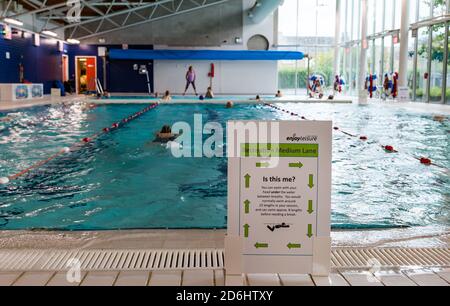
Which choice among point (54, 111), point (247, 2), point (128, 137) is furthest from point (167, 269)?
point (247, 2)

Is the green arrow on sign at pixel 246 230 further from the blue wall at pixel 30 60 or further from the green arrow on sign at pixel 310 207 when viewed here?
the blue wall at pixel 30 60

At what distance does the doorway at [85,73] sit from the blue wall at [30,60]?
6.19 feet

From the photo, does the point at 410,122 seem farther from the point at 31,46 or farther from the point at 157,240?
the point at 31,46

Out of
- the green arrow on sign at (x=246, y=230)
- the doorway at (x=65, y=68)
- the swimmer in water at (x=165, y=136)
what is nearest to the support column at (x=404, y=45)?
the swimmer in water at (x=165, y=136)

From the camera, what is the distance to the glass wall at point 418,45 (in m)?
19.0

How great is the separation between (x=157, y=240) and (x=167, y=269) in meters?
0.66

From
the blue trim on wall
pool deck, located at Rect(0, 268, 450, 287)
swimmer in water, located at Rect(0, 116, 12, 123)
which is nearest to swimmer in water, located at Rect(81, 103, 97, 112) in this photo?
swimmer in water, located at Rect(0, 116, 12, 123)

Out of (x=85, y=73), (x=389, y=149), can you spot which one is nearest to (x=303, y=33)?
(x=85, y=73)

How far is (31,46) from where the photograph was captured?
2214cm

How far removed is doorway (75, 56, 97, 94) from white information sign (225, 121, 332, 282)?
2704 cm

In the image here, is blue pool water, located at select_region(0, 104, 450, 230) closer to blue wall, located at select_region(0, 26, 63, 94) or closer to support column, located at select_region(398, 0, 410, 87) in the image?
blue wall, located at select_region(0, 26, 63, 94)

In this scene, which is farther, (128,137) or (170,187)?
(128,137)

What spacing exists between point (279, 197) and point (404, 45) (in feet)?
65.4

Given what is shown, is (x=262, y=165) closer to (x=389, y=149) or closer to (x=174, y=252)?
(x=174, y=252)
